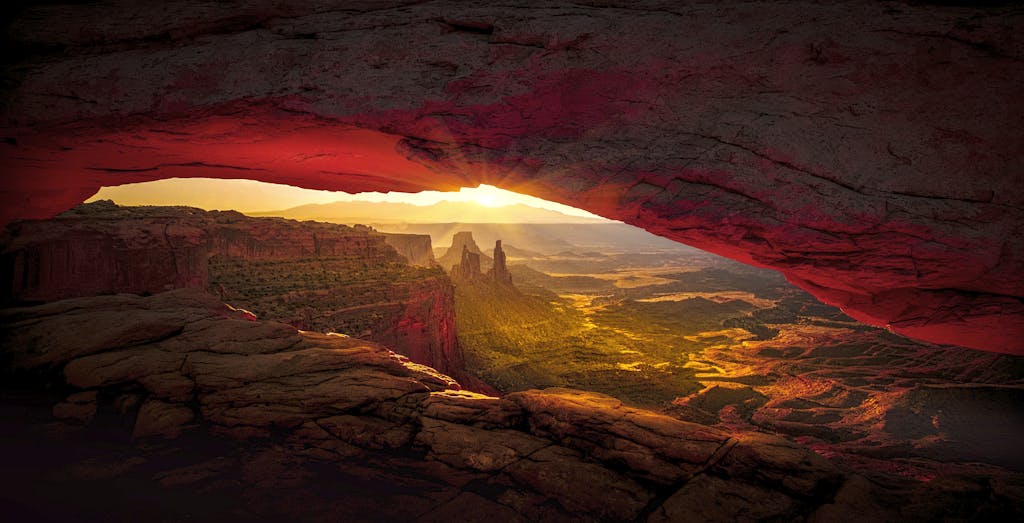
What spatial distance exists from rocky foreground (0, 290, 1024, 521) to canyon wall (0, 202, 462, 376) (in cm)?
652

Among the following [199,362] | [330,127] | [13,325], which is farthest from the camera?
[13,325]

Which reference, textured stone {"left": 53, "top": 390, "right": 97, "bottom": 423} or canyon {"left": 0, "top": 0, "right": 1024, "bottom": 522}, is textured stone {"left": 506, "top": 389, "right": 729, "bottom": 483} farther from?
textured stone {"left": 53, "top": 390, "right": 97, "bottom": 423}

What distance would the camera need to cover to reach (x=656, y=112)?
4.98 meters

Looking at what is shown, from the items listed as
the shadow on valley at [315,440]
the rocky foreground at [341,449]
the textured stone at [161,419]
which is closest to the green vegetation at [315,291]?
the shadow on valley at [315,440]

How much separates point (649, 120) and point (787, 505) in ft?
15.0

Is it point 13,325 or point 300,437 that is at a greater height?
point 13,325

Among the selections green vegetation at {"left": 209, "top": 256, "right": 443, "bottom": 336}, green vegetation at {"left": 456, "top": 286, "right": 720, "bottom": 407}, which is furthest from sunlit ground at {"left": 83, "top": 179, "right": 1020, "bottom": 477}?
green vegetation at {"left": 209, "top": 256, "right": 443, "bottom": 336}

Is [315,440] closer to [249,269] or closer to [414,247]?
[249,269]

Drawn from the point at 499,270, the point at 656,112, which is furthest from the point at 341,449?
the point at 499,270

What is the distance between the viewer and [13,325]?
6.83m

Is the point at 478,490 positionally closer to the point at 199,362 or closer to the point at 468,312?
the point at 199,362

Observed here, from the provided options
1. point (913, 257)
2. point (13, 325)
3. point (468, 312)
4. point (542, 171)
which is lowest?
point (468, 312)

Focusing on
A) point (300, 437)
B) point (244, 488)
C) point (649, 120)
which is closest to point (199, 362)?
point (300, 437)

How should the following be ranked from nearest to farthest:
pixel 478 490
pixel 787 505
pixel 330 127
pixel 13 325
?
pixel 787 505 → pixel 478 490 → pixel 330 127 → pixel 13 325
